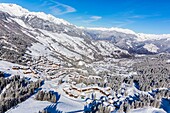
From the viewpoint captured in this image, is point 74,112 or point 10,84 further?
point 10,84

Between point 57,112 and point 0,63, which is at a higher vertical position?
point 0,63

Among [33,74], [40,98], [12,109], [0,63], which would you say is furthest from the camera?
[0,63]

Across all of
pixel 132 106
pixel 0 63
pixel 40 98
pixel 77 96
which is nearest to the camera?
pixel 40 98

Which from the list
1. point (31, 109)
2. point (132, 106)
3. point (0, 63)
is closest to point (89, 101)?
point (132, 106)

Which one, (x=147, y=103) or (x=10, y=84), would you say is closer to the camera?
(x=147, y=103)

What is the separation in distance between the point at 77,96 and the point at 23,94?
18.8 metres

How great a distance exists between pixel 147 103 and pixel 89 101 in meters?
21.3

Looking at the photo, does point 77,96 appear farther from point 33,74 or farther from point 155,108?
point 33,74

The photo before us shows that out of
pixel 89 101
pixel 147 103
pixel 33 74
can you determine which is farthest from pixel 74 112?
pixel 33 74

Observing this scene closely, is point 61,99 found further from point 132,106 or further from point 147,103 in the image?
point 147,103

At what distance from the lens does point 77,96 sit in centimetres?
7631

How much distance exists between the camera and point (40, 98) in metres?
66.4

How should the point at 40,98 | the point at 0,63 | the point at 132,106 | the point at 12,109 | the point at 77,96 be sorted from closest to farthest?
the point at 12,109, the point at 40,98, the point at 132,106, the point at 77,96, the point at 0,63

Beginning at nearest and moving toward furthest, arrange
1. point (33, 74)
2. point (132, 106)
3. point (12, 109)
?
1. point (12, 109)
2. point (132, 106)
3. point (33, 74)
